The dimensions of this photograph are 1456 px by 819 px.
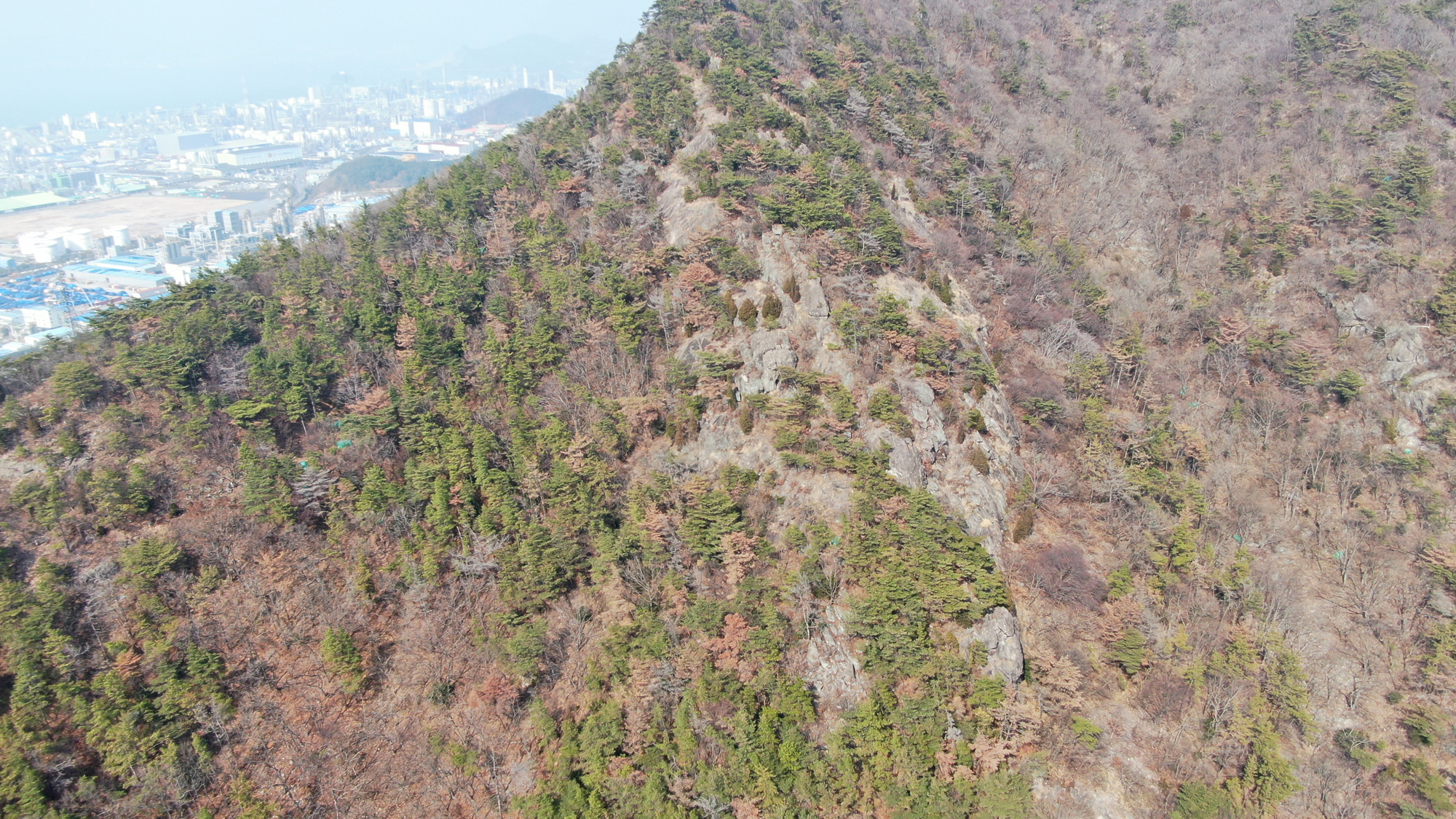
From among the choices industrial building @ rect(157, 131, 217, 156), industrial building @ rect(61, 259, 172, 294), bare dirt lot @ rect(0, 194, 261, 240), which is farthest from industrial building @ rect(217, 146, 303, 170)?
industrial building @ rect(61, 259, 172, 294)

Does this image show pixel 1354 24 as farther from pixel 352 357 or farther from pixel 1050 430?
pixel 352 357

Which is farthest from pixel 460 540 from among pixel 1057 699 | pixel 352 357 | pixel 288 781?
pixel 1057 699

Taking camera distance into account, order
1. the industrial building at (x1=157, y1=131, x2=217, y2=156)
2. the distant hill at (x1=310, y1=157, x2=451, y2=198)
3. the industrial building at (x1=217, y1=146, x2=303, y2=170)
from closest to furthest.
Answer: the distant hill at (x1=310, y1=157, x2=451, y2=198) → the industrial building at (x1=217, y1=146, x2=303, y2=170) → the industrial building at (x1=157, y1=131, x2=217, y2=156)

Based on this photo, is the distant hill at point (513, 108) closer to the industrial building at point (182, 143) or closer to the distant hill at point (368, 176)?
the distant hill at point (368, 176)

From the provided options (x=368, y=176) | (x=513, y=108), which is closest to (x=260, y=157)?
(x=368, y=176)

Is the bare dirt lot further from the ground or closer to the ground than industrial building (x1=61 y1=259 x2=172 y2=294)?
further from the ground

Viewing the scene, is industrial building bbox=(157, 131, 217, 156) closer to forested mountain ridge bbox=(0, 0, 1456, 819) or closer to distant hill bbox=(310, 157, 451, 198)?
distant hill bbox=(310, 157, 451, 198)
